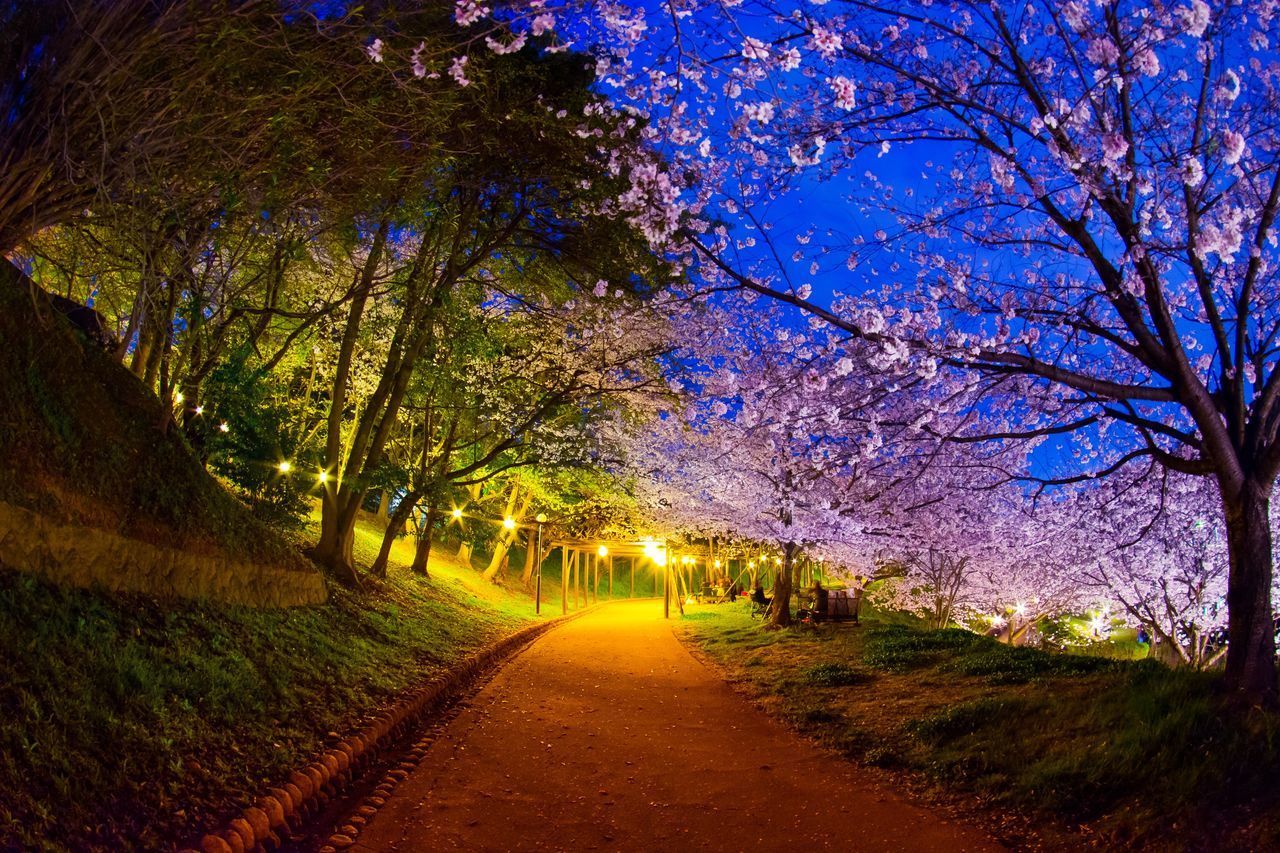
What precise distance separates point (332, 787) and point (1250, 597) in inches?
311

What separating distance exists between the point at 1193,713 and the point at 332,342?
20006 millimetres

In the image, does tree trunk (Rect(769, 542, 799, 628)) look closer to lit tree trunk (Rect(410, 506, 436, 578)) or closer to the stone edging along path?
lit tree trunk (Rect(410, 506, 436, 578))

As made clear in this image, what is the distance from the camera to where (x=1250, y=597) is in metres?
6.48

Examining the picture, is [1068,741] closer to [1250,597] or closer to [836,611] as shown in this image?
[1250,597]

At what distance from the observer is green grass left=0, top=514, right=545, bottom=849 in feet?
12.3

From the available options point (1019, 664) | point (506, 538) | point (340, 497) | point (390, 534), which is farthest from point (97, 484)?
point (506, 538)

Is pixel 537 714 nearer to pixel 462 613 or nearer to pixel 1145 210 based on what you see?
pixel 1145 210

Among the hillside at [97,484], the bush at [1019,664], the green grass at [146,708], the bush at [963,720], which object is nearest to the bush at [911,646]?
the bush at [1019,664]

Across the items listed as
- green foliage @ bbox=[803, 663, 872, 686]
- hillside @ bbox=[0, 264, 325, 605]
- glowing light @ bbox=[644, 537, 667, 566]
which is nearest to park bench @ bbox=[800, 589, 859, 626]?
green foliage @ bbox=[803, 663, 872, 686]

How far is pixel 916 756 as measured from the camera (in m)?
7.09

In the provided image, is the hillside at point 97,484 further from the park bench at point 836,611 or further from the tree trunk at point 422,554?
the tree trunk at point 422,554

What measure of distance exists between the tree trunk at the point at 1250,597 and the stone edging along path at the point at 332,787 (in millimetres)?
7110

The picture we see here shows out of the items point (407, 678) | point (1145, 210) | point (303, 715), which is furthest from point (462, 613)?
point (1145, 210)

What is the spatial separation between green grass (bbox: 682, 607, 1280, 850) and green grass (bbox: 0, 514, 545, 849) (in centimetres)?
530
